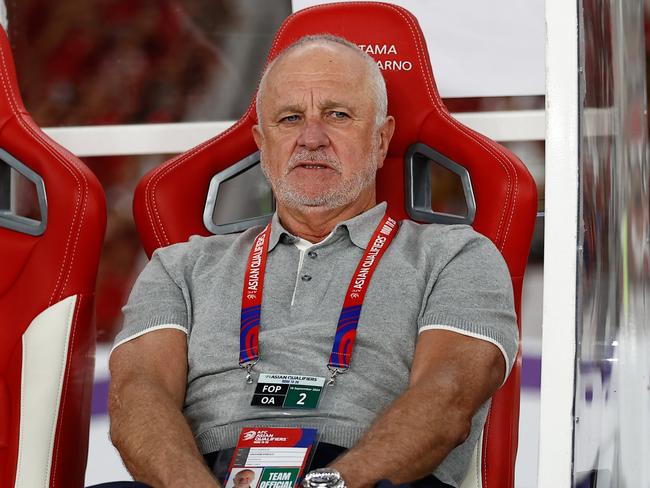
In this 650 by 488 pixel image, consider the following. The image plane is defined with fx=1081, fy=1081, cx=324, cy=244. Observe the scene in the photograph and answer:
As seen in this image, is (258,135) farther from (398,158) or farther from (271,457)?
(271,457)

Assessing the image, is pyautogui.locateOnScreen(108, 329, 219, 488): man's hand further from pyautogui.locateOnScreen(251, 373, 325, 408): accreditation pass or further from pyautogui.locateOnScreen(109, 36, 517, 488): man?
pyautogui.locateOnScreen(251, 373, 325, 408): accreditation pass

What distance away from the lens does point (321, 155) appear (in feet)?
6.93

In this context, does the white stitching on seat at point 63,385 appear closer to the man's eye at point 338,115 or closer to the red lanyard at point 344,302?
the red lanyard at point 344,302

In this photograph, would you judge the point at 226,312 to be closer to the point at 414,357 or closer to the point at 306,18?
the point at 414,357

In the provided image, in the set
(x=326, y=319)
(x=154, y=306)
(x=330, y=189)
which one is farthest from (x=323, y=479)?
(x=330, y=189)

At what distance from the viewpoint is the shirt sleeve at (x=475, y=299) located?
1.83m

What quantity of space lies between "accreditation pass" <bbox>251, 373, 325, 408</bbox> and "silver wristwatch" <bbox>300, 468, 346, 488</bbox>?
0.25 meters

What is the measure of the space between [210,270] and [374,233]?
1.06 feet

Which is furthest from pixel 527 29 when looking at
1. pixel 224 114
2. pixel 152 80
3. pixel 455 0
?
pixel 152 80

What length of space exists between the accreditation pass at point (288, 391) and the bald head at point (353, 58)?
1.86 feet

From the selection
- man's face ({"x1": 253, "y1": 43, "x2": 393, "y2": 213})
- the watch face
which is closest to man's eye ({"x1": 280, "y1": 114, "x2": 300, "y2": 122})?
man's face ({"x1": 253, "y1": 43, "x2": 393, "y2": 213})

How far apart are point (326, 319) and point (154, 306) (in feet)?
1.10

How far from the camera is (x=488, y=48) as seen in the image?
8.82 feet

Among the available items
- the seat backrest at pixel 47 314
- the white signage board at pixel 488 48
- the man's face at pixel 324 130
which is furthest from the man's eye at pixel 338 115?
the white signage board at pixel 488 48
